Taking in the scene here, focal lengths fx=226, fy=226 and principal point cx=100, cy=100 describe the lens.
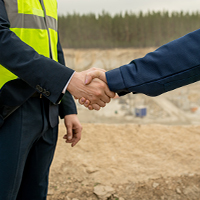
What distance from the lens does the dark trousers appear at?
4.42ft

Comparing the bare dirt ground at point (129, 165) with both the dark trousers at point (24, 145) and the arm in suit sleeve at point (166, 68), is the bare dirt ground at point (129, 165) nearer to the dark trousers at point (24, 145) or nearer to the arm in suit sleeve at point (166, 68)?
the dark trousers at point (24, 145)

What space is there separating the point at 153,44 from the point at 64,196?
18.0 metres


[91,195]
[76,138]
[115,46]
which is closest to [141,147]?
[91,195]

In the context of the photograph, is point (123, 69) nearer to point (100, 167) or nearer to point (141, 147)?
point (100, 167)

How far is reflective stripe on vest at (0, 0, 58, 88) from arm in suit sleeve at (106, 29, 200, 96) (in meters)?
0.54

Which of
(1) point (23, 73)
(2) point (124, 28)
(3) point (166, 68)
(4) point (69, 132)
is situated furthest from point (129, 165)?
(2) point (124, 28)

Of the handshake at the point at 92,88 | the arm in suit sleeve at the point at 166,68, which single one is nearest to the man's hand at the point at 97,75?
the handshake at the point at 92,88

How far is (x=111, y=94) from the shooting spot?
1.56 m

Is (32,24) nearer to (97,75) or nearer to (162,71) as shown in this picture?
(97,75)

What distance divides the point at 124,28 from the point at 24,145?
19349 millimetres

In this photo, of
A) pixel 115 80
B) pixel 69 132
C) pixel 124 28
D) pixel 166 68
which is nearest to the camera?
pixel 166 68

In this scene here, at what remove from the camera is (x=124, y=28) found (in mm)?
19438

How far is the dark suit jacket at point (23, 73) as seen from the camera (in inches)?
47.6

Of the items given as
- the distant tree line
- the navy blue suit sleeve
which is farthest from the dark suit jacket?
the distant tree line
